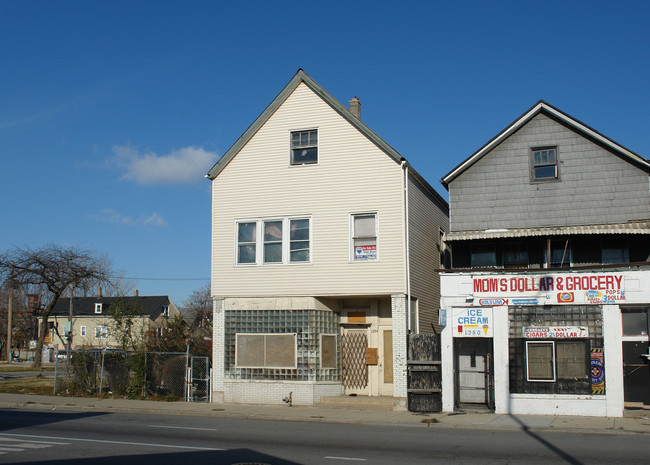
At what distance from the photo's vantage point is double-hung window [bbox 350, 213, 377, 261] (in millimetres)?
21609

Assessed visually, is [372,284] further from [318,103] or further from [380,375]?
[318,103]

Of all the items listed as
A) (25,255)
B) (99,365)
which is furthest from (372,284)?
(25,255)

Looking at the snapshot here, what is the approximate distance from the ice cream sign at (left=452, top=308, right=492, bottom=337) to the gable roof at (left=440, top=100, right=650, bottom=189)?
4.99 meters

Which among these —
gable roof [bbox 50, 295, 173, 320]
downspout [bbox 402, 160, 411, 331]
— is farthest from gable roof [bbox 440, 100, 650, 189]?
gable roof [bbox 50, 295, 173, 320]

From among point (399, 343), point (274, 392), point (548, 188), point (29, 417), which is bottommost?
point (29, 417)

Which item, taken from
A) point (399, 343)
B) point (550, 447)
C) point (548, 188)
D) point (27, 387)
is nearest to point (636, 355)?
point (548, 188)

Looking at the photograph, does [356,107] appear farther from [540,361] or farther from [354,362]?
[540,361]

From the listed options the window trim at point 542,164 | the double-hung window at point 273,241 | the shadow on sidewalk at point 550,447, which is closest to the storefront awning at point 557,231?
the window trim at point 542,164

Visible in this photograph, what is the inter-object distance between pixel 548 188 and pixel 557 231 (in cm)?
215

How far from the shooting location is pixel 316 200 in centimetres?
2248

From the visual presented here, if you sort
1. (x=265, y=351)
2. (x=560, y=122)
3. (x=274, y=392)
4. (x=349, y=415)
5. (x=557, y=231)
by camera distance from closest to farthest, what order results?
1. (x=349, y=415)
2. (x=557, y=231)
3. (x=560, y=122)
4. (x=274, y=392)
5. (x=265, y=351)

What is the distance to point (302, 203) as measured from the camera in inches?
892

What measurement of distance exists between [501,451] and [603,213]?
1084 centimetres

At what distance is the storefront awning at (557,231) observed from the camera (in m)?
19.2
